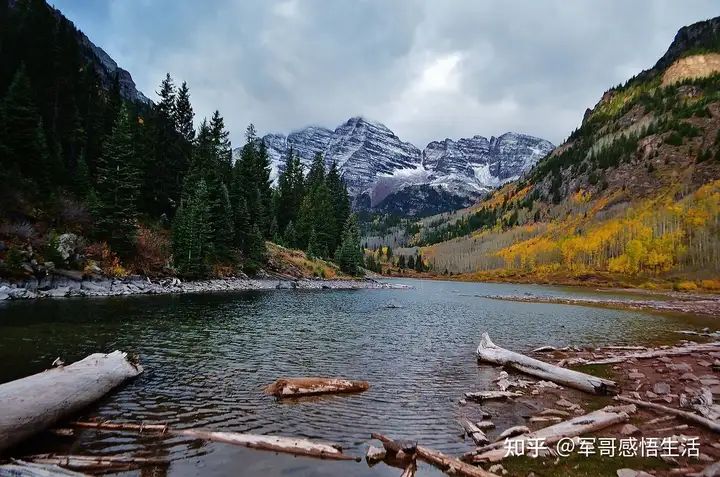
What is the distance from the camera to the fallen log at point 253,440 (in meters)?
10.1

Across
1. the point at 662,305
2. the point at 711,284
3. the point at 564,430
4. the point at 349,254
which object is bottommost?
the point at 662,305

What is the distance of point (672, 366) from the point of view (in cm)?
1934

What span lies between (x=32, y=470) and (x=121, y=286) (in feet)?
139

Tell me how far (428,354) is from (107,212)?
1707 inches

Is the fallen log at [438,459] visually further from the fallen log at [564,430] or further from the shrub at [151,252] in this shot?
the shrub at [151,252]

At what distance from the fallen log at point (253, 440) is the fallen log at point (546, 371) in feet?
35.3

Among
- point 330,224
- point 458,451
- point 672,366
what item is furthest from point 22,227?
point 330,224

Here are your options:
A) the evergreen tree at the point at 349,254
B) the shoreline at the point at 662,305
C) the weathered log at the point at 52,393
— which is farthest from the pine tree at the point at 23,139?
the shoreline at the point at 662,305

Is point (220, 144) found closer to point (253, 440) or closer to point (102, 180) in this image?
point (102, 180)

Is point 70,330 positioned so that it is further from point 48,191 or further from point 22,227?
point 48,191

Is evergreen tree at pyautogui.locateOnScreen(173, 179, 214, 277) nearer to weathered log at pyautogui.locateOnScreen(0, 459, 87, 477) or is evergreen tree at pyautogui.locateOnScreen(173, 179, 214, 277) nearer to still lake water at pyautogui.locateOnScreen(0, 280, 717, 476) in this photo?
still lake water at pyautogui.locateOnScreen(0, 280, 717, 476)

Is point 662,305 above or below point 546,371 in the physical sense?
below

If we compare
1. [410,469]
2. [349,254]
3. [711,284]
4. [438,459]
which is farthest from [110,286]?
[711,284]

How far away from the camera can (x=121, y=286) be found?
148 feet
